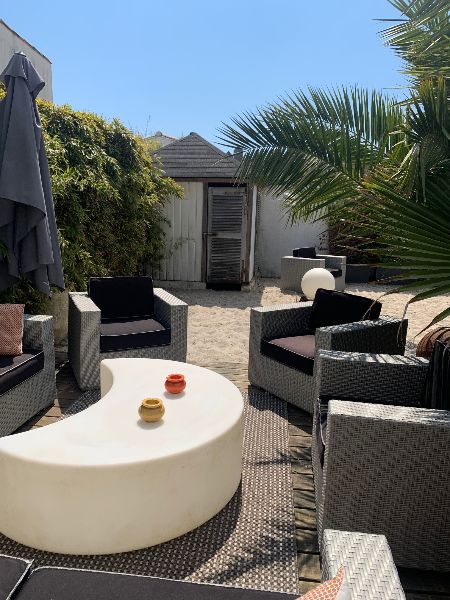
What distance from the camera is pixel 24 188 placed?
355 cm

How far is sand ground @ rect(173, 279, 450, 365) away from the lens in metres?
5.51

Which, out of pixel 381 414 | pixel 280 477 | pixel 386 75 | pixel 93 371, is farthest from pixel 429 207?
pixel 93 371

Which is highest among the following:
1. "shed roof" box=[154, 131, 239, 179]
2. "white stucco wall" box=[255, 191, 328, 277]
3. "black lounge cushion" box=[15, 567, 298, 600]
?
"shed roof" box=[154, 131, 239, 179]

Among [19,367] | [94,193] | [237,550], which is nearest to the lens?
[237,550]

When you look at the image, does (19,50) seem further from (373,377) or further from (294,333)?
(373,377)

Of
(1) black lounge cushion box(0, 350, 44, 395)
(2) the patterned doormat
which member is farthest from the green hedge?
(2) the patterned doormat

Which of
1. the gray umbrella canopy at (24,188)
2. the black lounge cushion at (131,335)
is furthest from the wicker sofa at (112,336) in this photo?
the gray umbrella canopy at (24,188)

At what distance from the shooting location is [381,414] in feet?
6.54

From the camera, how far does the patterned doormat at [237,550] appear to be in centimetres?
198

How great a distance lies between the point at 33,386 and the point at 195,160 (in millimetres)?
7560

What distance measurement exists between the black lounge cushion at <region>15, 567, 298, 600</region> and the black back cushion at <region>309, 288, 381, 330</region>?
2591 mm

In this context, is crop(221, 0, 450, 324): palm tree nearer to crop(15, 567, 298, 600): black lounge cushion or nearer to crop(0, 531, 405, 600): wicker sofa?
crop(0, 531, 405, 600): wicker sofa

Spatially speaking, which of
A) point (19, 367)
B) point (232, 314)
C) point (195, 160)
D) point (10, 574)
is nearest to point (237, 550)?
point (10, 574)

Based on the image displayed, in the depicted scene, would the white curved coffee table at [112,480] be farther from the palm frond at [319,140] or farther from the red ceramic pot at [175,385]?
the palm frond at [319,140]
